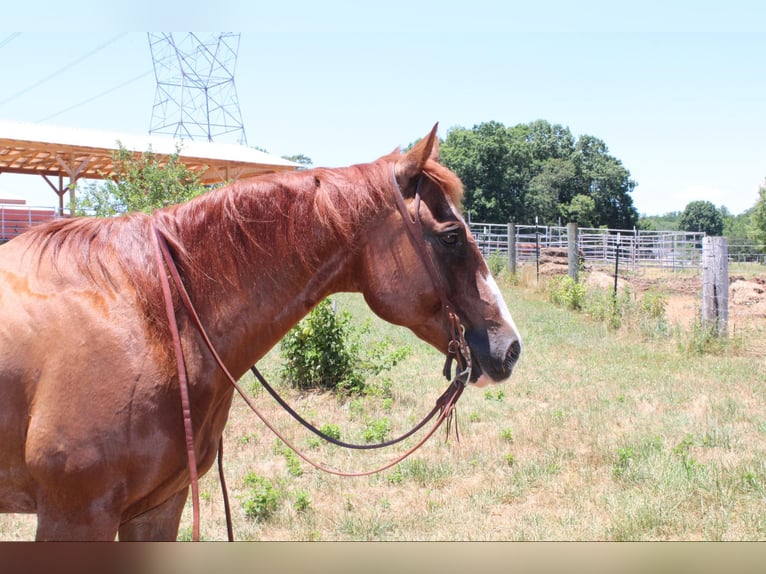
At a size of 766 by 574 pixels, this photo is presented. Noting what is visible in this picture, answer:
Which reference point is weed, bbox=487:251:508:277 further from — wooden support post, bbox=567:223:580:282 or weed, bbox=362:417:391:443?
weed, bbox=362:417:391:443

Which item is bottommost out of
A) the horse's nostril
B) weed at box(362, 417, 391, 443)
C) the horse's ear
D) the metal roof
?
weed at box(362, 417, 391, 443)

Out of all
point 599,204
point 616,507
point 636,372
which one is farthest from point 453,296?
point 599,204

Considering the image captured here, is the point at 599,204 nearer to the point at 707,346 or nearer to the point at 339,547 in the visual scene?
the point at 707,346

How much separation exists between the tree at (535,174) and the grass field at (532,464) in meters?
1.98

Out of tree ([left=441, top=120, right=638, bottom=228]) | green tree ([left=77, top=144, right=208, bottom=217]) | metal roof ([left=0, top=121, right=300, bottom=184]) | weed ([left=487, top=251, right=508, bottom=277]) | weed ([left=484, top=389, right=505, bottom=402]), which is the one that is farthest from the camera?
weed ([left=487, top=251, right=508, bottom=277])

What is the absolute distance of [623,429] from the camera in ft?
16.6

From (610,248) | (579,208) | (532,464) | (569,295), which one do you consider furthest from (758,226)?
(532,464)

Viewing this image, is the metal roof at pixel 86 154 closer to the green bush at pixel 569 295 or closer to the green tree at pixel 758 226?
the green bush at pixel 569 295

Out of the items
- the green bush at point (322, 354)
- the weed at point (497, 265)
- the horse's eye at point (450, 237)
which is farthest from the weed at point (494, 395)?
the weed at point (497, 265)

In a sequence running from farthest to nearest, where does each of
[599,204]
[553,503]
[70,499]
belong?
1. [599,204]
2. [553,503]
3. [70,499]

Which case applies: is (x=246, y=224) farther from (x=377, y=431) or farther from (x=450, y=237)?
(x=377, y=431)

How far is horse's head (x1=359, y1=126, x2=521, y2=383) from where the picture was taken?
1.91 metres

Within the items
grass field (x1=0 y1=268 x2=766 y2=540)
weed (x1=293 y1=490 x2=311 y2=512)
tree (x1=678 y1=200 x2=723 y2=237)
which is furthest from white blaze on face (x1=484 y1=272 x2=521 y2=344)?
tree (x1=678 y1=200 x2=723 y2=237)

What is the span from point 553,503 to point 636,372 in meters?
3.57
